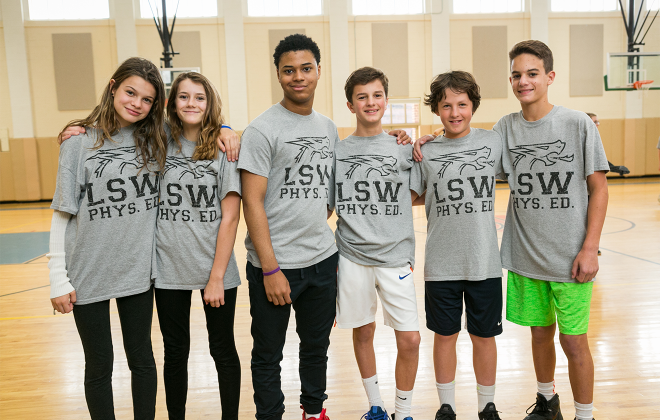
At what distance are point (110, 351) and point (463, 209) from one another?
1.58 metres

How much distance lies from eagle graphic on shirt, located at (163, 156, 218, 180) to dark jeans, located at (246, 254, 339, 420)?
0.43 m

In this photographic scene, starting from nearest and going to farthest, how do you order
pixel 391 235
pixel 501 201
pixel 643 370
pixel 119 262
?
pixel 119 262 < pixel 391 235 < pixel 643 370 < pixel 501 201

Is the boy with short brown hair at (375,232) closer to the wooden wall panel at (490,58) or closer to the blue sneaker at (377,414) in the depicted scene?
the blue sneaker at (377,414)

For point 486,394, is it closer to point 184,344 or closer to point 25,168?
point 184,344

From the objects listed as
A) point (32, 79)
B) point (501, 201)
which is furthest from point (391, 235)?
point (32, 79)

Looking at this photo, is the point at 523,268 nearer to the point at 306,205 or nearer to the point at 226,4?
the point at 306,205

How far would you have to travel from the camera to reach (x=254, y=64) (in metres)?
13.4

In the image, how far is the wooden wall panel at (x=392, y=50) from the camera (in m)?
13.5

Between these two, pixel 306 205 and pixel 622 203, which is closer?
pixel 306 205

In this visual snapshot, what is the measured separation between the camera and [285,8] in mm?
13523

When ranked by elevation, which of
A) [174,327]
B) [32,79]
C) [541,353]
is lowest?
[541,353]

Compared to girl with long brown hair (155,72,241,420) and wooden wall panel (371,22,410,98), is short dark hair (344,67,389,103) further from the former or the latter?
wooden wall panel (371,22,410,98)

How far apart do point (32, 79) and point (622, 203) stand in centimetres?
1459

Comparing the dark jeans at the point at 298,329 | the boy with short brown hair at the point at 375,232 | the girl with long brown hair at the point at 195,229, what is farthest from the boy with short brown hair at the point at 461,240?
the girl with long brown hair at the point at 195,229
